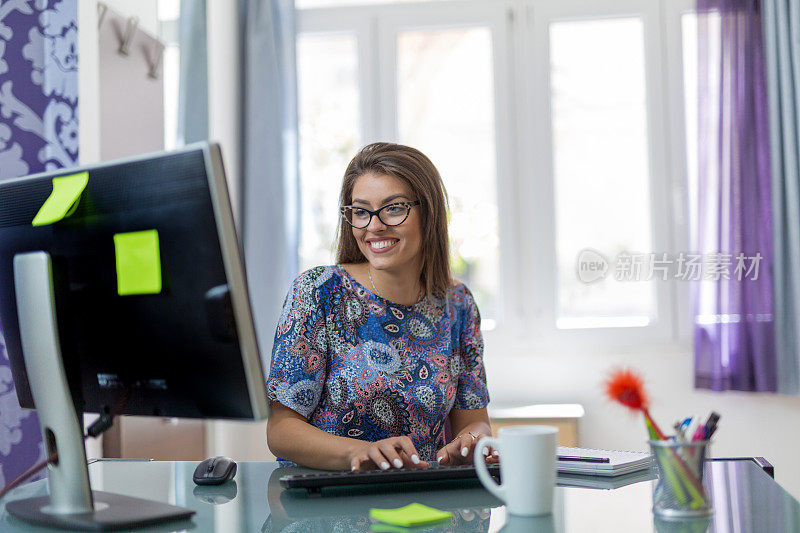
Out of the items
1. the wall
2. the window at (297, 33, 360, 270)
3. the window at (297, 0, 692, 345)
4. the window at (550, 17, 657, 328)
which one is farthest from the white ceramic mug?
the window at (297, 33, 360, 270)

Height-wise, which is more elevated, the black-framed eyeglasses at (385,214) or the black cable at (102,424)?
the black-framed eyeglasses at (385,214)

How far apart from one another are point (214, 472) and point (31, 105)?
3.86 feet

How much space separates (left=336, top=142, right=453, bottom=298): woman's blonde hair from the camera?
1.71 m

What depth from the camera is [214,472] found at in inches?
50.2

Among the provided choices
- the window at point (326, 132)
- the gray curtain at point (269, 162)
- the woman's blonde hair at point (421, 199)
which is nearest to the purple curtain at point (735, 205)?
the window at point (326, 132)

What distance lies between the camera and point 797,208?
10.3 feet

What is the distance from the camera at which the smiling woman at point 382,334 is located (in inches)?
61.3

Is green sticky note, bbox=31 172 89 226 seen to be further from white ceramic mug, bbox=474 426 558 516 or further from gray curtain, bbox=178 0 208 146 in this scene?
gray curtain, bbox=178 0 208 146

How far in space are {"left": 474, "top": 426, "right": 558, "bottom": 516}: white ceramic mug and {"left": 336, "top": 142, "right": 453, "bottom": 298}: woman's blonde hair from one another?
0.75 m

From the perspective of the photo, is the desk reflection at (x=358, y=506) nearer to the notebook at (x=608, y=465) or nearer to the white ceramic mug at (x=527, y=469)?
the white ceramic mug at (x=527, y=469)

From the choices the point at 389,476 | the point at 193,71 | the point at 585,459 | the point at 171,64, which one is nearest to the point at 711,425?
the point at 585,459

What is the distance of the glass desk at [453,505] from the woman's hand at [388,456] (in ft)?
0.18

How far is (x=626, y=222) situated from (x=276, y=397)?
7.34 feet

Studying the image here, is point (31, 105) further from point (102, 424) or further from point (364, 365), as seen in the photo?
point (102, 424)
